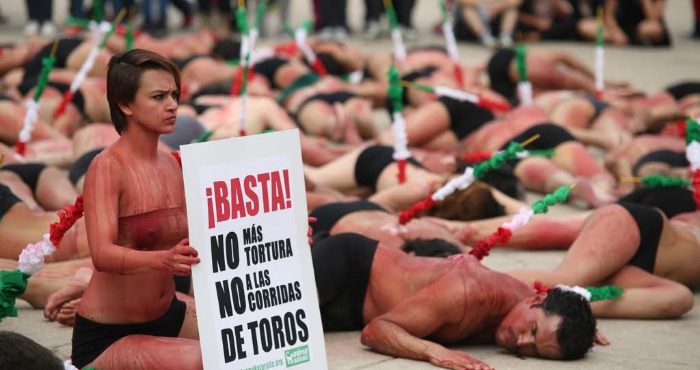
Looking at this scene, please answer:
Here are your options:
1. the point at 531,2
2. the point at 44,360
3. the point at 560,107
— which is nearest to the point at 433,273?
the point at 44,360

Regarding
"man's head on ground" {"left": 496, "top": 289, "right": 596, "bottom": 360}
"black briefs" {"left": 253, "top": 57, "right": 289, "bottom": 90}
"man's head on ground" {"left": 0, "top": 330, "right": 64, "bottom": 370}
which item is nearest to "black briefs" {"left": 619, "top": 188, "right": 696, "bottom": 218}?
"man's head on ground" {"left": 496, "top": 289, "right": 596, "bottom": 360}

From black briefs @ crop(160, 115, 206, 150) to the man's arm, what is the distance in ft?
7.34

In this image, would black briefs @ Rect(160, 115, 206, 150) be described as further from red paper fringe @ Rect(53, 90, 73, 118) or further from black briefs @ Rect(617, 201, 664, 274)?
black briefs @ Rect(617, 201, 664, 274)

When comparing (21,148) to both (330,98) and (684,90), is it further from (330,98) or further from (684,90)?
(684,90)

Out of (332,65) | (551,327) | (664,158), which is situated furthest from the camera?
(332,65)

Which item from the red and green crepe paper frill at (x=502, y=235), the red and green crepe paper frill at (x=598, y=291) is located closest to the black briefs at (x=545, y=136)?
the red and green crepe paper frill at (x=598, y=291)

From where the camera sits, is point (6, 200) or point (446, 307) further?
point (6, 200)

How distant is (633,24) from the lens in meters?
11.8

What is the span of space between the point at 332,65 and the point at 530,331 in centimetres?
564

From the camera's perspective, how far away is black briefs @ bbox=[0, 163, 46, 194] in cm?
479

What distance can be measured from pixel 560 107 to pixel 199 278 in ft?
15.1

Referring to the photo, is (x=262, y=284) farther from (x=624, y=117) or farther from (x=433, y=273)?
(x=624, y=117)

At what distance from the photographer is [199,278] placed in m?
2.76

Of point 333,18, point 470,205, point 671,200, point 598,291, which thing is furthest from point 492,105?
point 333,18
